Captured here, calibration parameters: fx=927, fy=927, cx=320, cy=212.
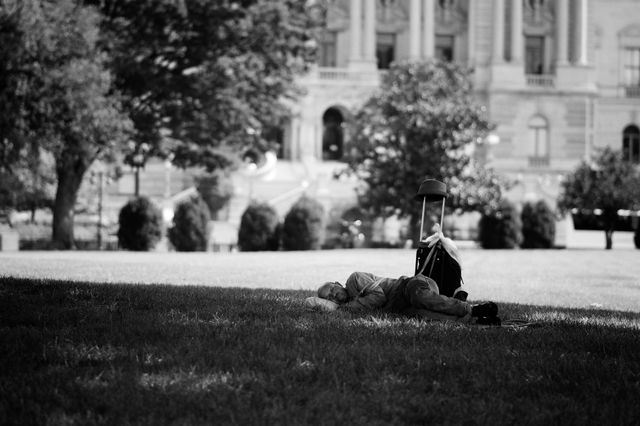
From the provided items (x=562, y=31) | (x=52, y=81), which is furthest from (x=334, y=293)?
(x=562, y=31)

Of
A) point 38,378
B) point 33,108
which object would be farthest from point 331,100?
point 38,378

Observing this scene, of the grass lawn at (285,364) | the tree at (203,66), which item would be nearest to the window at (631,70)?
the tree at (203,66)

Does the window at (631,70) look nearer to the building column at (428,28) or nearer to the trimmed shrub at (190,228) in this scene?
the building column at (428,28)

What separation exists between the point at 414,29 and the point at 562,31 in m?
9.93

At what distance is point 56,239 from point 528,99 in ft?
117

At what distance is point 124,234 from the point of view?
35.7 metres

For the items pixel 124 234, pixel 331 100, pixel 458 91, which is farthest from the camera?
pixel 331 100

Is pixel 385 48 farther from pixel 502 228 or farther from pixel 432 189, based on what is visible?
pixel 432 189

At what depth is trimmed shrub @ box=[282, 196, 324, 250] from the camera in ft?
121

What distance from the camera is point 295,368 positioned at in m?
6.70

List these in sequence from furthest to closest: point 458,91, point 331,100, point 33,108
Result: point 331,100 → point 458,91 → point 33,108

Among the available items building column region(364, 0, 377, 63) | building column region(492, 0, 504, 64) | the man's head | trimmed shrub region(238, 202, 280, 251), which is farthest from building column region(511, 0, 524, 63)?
the man's head

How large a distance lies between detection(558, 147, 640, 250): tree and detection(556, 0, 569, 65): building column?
57.3 ft

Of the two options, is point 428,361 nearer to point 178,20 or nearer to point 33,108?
point 33,108
